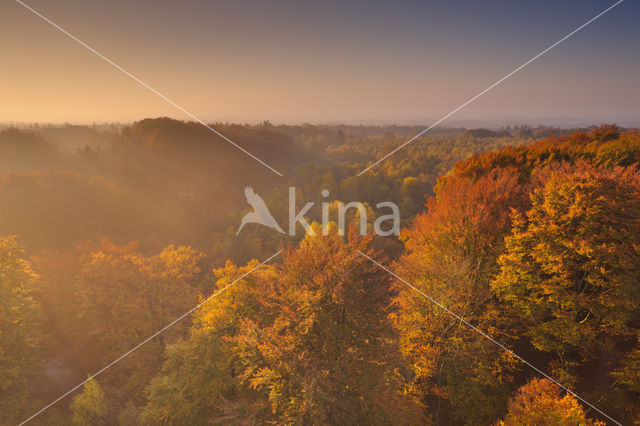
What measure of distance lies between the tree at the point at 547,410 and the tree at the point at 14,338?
28.4 m

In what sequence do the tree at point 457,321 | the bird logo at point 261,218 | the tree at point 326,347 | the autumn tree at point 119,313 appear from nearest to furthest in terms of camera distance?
the tree at point 326,347
the tree at point 457,321
the autumn tree at point 119,313
the bird logo at point 261,218

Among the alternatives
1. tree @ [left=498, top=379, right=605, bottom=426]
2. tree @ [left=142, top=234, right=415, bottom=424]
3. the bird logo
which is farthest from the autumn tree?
the bird logo

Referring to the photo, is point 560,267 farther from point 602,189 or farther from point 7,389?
point 7,389


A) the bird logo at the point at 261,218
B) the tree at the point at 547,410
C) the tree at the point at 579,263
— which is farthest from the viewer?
the bird logo at the point at 261,218

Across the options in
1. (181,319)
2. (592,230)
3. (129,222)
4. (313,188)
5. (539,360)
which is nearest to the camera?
(592,230)

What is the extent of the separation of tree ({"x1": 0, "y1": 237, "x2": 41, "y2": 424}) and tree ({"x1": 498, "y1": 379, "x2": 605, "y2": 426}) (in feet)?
93.3

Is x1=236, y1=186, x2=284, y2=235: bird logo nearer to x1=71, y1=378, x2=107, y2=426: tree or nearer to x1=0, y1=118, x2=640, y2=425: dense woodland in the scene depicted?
x1=0, y1=118, x2=640, y2=425: dense woodland

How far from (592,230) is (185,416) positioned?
24920 mm

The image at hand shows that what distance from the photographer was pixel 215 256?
50.6 meters

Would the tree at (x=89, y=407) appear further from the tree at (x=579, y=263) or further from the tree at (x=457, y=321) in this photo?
the tree at (x=579, y=263)

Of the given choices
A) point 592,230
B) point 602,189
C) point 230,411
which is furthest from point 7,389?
point 602,189

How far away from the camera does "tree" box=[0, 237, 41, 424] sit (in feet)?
59.1

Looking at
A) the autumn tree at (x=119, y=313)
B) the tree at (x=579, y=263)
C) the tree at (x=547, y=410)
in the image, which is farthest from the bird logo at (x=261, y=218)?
the tree at (x=547, y=410)

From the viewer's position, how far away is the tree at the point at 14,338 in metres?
18.0
